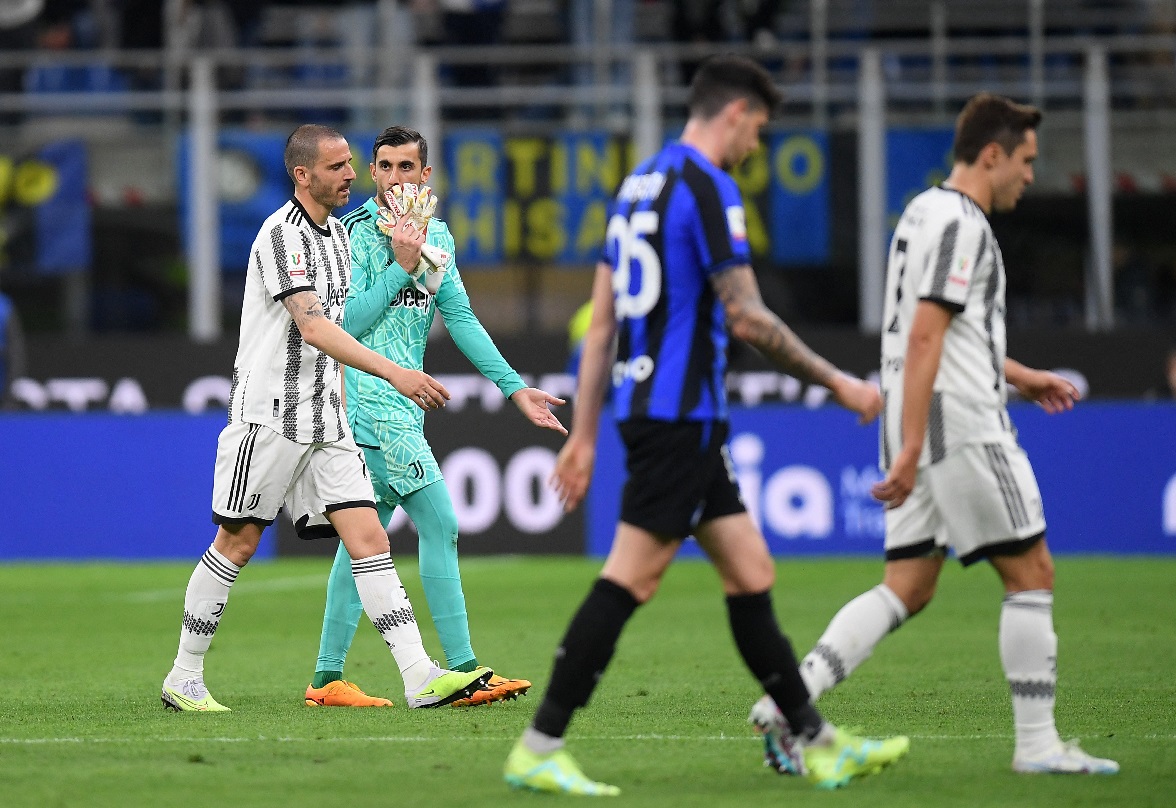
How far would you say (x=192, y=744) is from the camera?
Result: 6113 millimetres

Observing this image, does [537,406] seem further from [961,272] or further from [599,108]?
[599,108]

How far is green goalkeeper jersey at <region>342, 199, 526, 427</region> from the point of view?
7.38 m

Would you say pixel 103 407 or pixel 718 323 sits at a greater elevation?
pixel 718 323

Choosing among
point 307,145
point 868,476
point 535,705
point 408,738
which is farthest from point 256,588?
point 408,738

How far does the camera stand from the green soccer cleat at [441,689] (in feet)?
23.0

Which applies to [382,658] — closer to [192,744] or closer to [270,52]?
[192,744]

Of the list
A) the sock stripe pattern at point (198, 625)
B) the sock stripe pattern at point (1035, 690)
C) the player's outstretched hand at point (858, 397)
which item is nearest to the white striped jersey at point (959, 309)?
the player's outstretched hand at point (858, 397)

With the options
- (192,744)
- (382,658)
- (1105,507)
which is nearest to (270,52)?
(1105,507)

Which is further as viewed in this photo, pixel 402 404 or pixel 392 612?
pixel 402 404

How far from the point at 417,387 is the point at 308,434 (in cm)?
80

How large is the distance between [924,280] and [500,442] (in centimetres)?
1006

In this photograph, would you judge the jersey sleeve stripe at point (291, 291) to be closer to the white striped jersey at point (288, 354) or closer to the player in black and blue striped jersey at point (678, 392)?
the white striped jersey at point (288, 354)

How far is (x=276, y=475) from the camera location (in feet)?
22.8

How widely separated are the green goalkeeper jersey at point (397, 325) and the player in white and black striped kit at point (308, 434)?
33 centimetres
